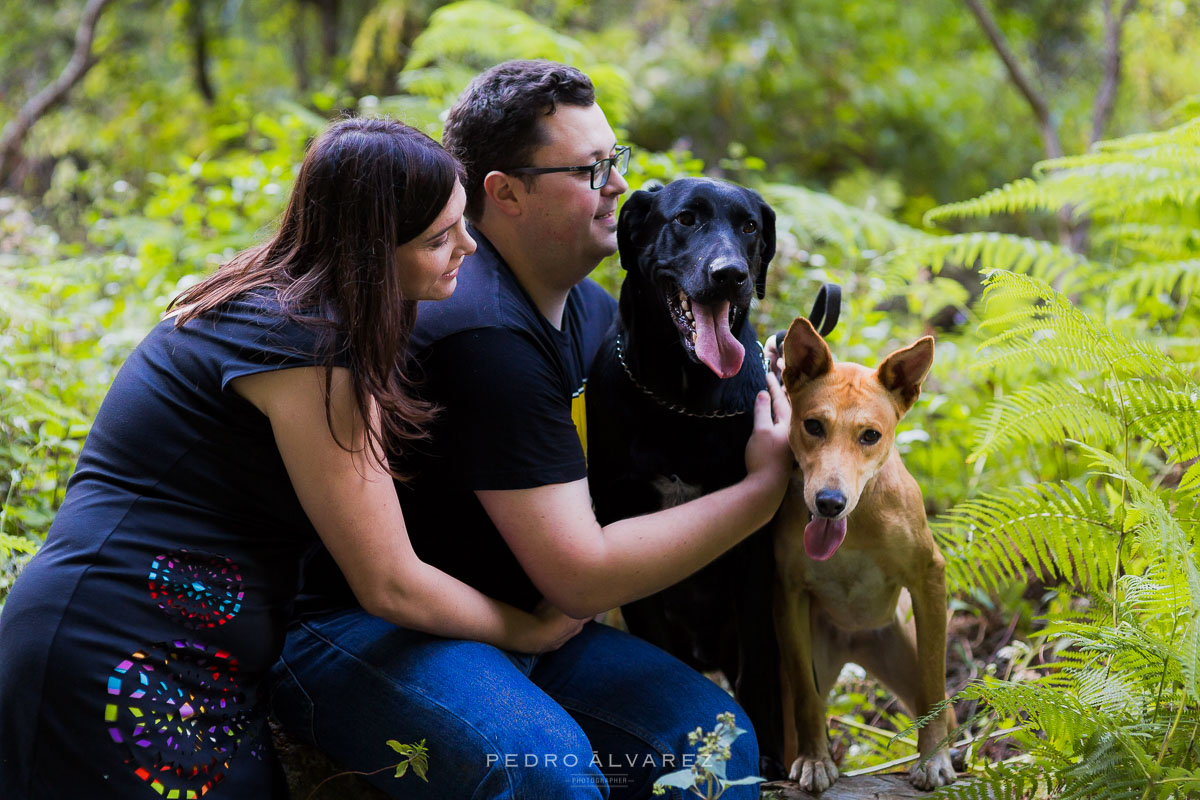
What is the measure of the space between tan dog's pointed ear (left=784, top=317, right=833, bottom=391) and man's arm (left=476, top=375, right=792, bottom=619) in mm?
166

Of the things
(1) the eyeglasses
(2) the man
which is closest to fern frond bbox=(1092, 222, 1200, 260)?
(2) the man

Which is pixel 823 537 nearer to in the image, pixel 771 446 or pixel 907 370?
pixel 771 446

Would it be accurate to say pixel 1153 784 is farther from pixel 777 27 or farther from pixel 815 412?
pixel 777 27

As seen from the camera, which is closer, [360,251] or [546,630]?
[360,251]

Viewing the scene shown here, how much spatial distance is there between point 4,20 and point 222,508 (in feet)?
31.3

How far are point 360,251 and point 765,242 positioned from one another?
52.4 inches

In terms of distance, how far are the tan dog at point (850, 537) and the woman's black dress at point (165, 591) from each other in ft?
4.05

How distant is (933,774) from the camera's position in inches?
102

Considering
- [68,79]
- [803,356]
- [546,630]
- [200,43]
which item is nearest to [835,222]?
[803,356]

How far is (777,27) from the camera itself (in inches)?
354

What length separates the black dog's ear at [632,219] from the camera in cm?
280

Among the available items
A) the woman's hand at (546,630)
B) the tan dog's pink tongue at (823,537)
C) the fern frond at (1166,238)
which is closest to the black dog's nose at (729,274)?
the tan dog's pink tongue at (823,537)

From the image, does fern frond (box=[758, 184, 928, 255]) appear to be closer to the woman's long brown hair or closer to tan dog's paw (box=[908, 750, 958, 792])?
tan dog's paw (box=[908, 750, 958, 792])

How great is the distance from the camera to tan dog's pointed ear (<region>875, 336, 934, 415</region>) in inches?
96.3
